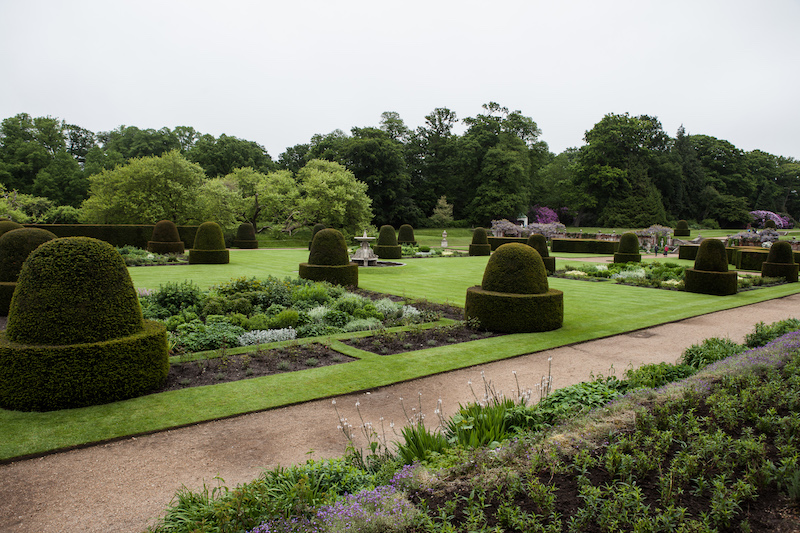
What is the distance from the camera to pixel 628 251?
84.1ft

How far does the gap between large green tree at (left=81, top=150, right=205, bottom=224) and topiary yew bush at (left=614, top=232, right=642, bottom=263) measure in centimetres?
2927

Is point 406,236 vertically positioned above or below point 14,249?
above

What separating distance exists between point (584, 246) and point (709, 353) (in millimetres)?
30189

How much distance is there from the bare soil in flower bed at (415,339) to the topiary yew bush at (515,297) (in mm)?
363

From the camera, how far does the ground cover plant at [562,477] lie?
2.91 m

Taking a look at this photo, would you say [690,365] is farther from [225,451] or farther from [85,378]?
[85,378]

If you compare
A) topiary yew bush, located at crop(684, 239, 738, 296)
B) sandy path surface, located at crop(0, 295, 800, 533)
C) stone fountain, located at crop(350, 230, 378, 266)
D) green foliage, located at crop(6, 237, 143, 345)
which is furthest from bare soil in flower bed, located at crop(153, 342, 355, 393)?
stone fountain, located at crop(350, 230, 378, 266)

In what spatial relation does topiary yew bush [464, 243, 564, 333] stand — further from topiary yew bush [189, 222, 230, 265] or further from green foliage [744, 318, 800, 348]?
topiary yew bush [189, 222, 230, 265]

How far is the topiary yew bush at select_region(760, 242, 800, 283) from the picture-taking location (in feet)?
60.7

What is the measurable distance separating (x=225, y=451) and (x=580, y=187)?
59548 millimetres

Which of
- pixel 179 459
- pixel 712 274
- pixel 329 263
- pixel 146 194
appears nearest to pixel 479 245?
pixel 712 274

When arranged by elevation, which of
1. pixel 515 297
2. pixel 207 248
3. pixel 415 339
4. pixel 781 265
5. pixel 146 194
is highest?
pixel 146 194

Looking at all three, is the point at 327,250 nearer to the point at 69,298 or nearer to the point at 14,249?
the point at 14,249

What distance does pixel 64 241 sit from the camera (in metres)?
5.58
